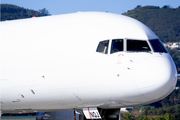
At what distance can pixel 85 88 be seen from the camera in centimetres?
1125

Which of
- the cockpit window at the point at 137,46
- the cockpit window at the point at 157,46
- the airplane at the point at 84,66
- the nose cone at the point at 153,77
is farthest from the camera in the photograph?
the cockpit window at the point at 157,46

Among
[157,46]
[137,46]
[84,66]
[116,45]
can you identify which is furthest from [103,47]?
[157,46]

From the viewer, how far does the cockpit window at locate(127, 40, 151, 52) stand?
36.7 ft

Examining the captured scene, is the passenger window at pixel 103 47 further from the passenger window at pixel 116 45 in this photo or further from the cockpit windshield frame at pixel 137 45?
the cockpit windshield frame at pixel 137 45

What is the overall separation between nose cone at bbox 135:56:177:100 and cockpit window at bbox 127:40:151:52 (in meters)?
0.69

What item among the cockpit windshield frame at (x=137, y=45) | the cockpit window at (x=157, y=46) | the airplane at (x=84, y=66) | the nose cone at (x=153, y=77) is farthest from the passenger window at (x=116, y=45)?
the cockpit window at (x=157, y=46)

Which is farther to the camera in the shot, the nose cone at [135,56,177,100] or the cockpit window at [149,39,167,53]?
the cockpit window at [149,39,167,53]

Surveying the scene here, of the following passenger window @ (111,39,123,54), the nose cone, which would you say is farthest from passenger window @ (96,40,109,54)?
the nose cone

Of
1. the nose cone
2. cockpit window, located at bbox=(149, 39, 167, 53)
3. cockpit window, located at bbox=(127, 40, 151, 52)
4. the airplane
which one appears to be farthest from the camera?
cockpit window, located at bbox=(149, 39, 167, 53)

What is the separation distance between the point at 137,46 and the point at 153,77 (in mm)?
1518

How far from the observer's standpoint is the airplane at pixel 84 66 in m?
10.7

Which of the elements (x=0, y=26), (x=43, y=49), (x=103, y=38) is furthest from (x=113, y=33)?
(x=0, y=26)

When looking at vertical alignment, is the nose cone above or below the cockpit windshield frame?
below

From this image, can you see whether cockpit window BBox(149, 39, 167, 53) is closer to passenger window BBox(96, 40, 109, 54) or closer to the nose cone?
the nose cone
